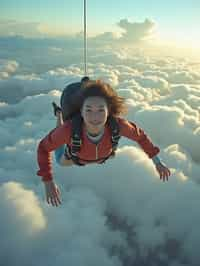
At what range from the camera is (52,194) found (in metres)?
3.70

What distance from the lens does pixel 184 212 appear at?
95125 millimetres

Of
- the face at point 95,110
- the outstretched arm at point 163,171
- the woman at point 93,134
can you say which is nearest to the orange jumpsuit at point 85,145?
the woman at point 93,134

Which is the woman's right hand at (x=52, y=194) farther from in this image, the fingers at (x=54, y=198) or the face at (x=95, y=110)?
the face at (x=95, y=110)

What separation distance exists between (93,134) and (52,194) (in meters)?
0.90

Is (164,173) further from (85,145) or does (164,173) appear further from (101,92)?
(101,92)

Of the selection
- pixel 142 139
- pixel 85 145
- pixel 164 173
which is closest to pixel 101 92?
pixel 85 145

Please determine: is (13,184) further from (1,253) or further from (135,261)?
(135,261)

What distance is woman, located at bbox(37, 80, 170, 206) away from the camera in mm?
3520

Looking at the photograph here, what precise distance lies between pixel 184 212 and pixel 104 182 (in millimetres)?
27406

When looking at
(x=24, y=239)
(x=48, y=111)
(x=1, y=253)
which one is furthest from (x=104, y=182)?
(x=48, y=111)

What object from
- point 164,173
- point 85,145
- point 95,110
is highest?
point 95,110

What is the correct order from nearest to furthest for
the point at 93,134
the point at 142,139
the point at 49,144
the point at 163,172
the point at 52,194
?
the point at 52,194, the point at 49,144, the point at 93,134, the point at 163,172, the point at 142,139

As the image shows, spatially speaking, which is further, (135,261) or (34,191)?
(135,261)

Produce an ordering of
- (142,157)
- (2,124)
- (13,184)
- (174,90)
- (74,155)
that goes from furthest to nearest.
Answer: (174,90), (2,124), (142,157), (13,184), (74,155)
